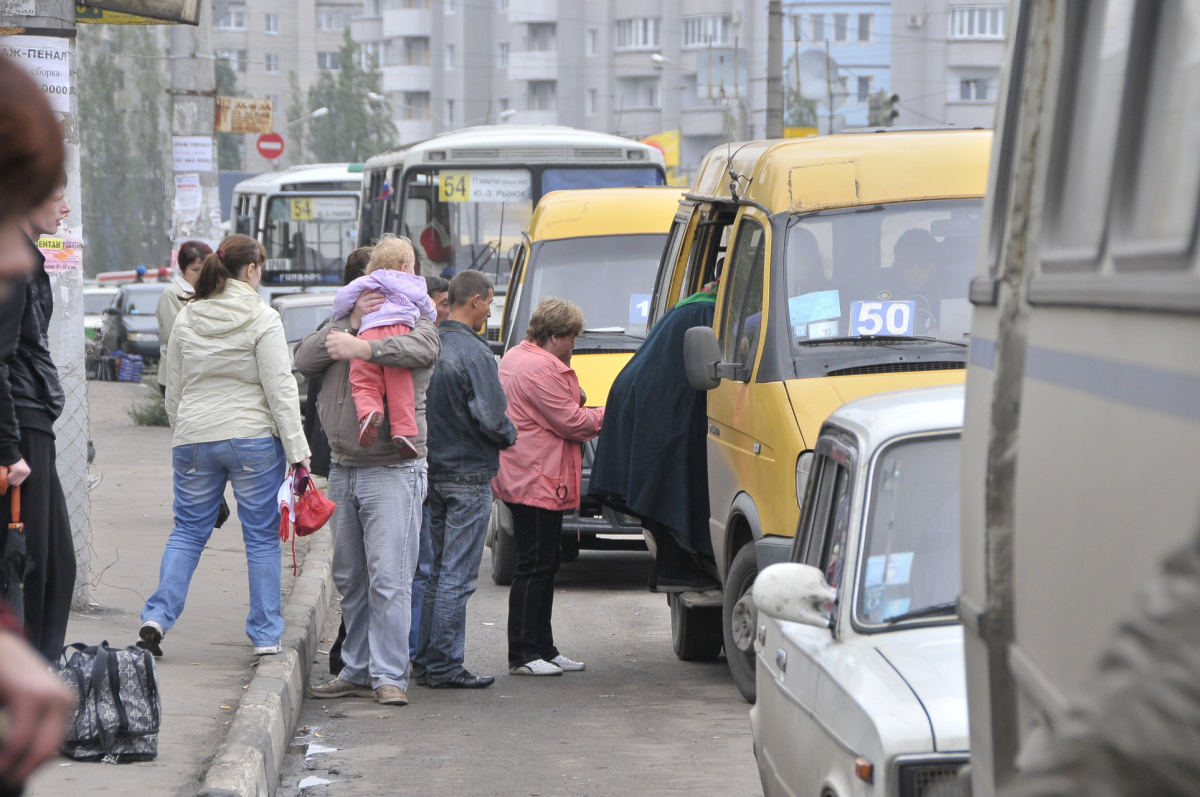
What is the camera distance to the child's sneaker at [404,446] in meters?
6.90

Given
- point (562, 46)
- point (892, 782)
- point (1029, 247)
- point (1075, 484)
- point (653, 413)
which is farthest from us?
point (562, 46)

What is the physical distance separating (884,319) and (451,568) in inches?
92.6

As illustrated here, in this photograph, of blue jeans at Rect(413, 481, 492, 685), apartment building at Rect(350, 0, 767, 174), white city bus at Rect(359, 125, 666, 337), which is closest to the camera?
blue jeans at Rect(413, 481, 492, 685)

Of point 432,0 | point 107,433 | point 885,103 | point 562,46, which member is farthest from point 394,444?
point 432,0

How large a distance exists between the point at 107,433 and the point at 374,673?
14.3m

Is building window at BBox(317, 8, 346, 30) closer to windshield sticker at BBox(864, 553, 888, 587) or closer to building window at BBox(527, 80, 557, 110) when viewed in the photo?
building window at BBox(527, 80, 557, 110)

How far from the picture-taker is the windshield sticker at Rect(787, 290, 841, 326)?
281 inches

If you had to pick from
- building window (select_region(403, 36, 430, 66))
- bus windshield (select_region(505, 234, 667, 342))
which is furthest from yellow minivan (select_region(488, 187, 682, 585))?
building window (select_region(403, 36, 430, 66))

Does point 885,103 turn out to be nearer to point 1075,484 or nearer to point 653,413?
point 653,413

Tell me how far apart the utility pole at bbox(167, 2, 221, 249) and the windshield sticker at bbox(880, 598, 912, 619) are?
541 inches

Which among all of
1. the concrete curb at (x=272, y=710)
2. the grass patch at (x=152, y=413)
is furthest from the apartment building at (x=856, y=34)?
the concrete curb at (x=272, y=710)

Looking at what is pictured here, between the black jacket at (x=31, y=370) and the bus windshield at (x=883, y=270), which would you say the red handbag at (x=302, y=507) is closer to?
the black jacket at (x=31, y=370)

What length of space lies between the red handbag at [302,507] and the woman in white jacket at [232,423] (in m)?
0.10

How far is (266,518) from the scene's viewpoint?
7375mm
